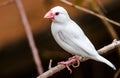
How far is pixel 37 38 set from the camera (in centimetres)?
209

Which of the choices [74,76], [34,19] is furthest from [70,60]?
[74,76]

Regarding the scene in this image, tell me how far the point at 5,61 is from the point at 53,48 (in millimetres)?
227

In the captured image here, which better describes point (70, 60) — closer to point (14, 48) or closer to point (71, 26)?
point (71, 26)

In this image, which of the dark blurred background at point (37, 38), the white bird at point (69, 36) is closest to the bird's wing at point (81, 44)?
the white bird at point (69, 36)

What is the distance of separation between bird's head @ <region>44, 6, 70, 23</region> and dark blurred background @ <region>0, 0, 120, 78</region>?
3.32ft

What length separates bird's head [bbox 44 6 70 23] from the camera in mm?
799

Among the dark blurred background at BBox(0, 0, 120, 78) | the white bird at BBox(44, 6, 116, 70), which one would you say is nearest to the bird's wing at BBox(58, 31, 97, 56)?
the white bird at BBox(44, 6, 116, 70)

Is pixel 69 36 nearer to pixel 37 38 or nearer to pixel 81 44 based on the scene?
pixel 81 44

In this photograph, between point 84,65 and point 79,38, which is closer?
point 79,38

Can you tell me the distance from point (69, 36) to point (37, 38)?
4.00ft

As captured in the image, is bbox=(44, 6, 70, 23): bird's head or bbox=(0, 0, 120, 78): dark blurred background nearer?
bbox=(44, 6, 70, 23): bird's head

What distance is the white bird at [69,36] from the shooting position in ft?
2.66

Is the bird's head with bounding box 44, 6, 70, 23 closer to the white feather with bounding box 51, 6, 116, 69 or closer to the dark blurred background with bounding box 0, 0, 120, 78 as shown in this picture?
the white feather with bounding box 51, 6, 116, 69

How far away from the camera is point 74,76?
2275 mm
